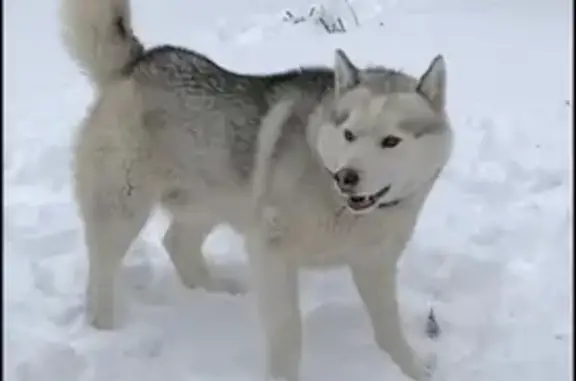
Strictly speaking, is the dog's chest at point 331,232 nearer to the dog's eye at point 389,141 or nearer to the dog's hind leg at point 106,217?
the dog's eye at point 389,141

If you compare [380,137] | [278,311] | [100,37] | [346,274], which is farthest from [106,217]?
[380,137]

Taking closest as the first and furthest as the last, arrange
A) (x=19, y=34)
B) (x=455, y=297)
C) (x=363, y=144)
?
(x=363, y=144) → (x=455, y=297) → (x=19, y=34)

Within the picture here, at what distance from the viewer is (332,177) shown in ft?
10.3

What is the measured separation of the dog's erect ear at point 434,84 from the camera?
309cm

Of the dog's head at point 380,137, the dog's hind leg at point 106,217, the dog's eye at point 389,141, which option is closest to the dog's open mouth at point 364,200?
the dog's head at point 380,137

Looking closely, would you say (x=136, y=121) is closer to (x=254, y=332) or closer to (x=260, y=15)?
(x=254, y=332)

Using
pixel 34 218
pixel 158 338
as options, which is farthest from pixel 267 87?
pixel 34 218

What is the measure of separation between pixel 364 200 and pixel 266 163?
45 centimetres

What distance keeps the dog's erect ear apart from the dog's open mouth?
0.97ft

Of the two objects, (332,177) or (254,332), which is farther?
(254,332)

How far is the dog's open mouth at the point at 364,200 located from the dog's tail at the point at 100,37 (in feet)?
3.56

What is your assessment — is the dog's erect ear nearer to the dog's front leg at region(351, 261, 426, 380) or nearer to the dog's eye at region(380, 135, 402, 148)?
the dog's eye at region(380, 135, 402, 148)

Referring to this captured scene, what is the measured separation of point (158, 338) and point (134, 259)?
0.66 metres

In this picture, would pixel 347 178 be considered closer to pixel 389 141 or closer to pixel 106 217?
pixel 389 141
